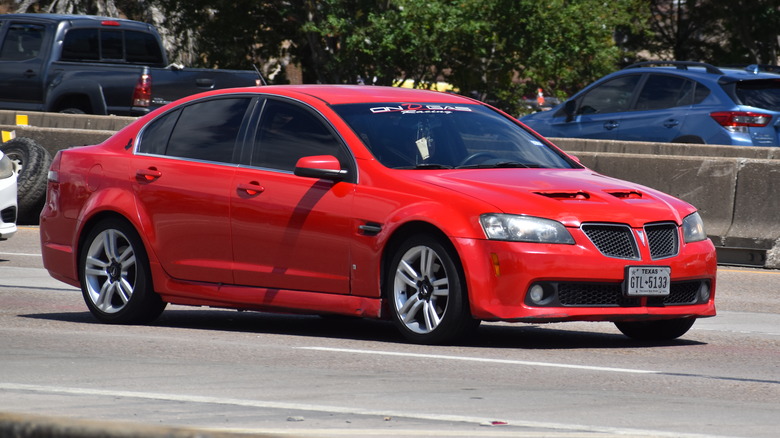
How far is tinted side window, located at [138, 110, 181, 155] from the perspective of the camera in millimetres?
9414

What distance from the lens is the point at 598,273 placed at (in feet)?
25.8

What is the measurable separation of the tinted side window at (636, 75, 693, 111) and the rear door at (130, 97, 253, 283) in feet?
32.1

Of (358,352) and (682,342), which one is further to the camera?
(682,342)

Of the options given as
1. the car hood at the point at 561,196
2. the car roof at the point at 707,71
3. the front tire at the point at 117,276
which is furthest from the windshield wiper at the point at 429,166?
the car roof at the point at 707,71

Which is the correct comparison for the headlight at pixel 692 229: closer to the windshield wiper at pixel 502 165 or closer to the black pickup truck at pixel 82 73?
the windshield wiper at pixel 502 165

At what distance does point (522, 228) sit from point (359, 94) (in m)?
1.74

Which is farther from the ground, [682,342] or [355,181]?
[355,181]

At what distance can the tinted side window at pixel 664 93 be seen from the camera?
17928 mm

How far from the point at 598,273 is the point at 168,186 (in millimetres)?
2817

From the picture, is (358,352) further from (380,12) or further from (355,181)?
(380,12)

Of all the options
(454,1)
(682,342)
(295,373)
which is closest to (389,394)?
(295,373)

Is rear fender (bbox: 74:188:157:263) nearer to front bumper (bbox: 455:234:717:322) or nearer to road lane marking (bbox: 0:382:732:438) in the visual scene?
front bumper (bbox: 455:234:717:322)

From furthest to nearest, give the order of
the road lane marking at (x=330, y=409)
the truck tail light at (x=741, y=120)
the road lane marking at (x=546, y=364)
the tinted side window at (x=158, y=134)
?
the truck tail light at (x=741, y=120), the tinted side window at (x=158, y=134), the road lane marking at (x=546, y=364), the road lane marking at (x=330, y=409)

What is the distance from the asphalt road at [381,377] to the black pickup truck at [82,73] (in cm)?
1145
